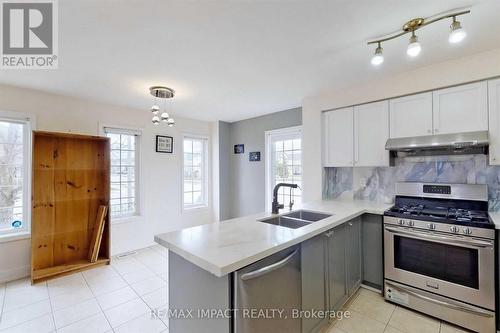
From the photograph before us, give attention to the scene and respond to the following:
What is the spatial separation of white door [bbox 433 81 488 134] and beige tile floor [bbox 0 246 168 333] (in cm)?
341

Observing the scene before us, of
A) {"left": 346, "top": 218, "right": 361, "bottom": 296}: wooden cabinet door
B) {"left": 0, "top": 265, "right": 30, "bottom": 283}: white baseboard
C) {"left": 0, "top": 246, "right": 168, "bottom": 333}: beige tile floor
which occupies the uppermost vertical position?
{"left": 346, "top": 218, "right": 361, "bottom": 296}: wooden cabinet door

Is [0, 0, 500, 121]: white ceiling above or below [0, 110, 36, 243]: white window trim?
above

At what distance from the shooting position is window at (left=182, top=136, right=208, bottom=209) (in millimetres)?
4789

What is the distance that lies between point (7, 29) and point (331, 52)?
2666 mm

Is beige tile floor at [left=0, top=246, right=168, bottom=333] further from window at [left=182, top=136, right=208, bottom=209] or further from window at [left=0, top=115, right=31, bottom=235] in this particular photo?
window at [left=182, top=136, right=208, bottom=209]

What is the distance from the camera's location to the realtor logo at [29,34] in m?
1.55

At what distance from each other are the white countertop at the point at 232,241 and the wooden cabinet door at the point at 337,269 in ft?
0.61

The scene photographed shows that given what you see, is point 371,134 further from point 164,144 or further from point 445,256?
point 164,144

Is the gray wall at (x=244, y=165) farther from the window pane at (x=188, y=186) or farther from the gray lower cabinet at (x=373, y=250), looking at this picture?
the gray lower cabinet at (x=373, y=250)

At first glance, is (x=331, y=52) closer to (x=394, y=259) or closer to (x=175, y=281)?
(x=394, y=259)

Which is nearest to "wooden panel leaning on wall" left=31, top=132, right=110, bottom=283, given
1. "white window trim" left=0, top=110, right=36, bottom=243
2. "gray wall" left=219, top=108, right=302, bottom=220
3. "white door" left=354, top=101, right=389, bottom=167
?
"white window trim" left=0, top=110, right=36, bottom=243

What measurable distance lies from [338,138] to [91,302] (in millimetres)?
3561

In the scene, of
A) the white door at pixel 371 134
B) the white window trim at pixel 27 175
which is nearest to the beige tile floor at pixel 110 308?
the white window trim at pixel 27 175

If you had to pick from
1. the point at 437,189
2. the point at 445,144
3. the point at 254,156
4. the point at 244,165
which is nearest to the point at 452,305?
the point at 437,189
